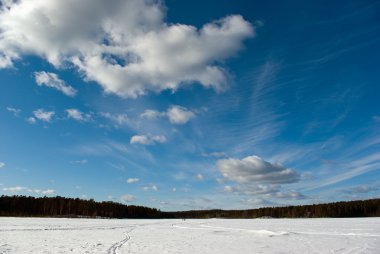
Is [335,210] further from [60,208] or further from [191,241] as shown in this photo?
[191,241]

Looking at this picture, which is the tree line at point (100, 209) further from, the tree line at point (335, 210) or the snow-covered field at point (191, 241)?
the snow-covered field at point (191, 241)

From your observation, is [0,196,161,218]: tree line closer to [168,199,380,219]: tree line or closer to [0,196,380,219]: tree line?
[0,196,380,219]: tree line

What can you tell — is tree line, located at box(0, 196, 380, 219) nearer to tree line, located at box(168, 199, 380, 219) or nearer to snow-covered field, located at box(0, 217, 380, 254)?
tree line, located at box(168, 199, 380, 219)

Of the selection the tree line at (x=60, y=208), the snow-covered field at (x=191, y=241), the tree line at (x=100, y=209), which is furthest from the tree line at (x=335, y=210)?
the snow-covered field at (x=191, y=241)

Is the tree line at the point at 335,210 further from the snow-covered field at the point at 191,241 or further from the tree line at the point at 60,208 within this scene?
the snow-covered field at the point at 191,241

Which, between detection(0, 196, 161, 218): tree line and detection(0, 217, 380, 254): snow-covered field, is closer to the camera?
detection(0, 217, 380, 254): snow-covered field

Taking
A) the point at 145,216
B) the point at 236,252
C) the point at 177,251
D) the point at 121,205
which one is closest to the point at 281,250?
the point at 236,252

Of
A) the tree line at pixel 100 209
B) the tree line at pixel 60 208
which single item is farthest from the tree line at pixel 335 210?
the tree line at pixel 60 208

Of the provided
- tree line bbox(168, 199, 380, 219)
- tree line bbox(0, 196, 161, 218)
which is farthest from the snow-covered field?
tree line bbox(168, 199, 380, 219)

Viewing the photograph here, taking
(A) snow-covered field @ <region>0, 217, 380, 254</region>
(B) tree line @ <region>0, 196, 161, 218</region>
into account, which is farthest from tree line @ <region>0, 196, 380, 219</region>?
(A) snow-covered field @ <region>0, 217, 380, 254</region>

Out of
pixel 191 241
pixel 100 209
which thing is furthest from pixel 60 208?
pixel 191 241

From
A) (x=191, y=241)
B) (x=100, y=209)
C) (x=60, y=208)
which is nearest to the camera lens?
(x=191, y=241)

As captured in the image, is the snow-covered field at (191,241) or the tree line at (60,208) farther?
the tree line at (60,208)

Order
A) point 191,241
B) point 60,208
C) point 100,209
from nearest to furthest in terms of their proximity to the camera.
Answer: point 191,241 < point 60,208 < point 100,209
